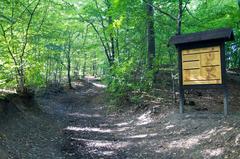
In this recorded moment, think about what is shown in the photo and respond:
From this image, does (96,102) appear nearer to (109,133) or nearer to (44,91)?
(44,91)

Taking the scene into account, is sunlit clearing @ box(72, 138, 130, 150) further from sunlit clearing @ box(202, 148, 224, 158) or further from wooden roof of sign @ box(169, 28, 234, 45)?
wooden roof of sign @ box(169, 28, 234, 45)

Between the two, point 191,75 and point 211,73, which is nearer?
point 211,73

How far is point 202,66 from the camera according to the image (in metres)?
12.5

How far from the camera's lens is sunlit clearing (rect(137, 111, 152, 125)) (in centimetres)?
1377

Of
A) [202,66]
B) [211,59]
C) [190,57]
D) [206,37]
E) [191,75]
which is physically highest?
[206,37]

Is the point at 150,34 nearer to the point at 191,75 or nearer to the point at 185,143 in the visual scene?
the point at 191,75

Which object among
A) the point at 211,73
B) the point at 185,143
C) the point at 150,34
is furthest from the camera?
the point at 150,34

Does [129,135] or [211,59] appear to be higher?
[211,59]

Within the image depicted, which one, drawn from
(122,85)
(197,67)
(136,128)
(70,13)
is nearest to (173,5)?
(122,85)

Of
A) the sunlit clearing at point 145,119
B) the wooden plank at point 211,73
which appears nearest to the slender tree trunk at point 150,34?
the sunlit clearing at point 145,119

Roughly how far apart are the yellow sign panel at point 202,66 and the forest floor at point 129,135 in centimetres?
134

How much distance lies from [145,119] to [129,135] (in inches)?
105

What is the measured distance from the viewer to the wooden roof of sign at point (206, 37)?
1153cm

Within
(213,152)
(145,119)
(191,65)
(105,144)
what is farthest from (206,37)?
(105,144)
